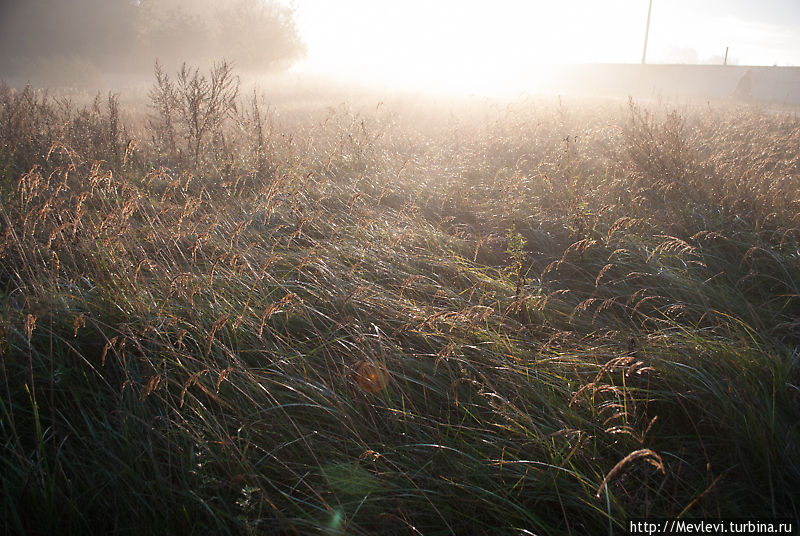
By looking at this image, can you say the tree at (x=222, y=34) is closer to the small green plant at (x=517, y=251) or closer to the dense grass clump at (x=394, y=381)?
the dense grass clump at (x=394, y=381)

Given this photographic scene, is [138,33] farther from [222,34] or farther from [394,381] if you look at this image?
[394,381]

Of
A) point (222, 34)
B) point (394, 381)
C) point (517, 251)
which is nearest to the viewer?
point (394, 381)

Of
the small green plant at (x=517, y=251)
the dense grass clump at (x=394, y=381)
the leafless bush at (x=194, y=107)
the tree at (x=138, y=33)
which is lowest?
the dense grass clump at (x=394, y=381)

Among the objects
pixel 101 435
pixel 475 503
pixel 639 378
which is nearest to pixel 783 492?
pixel 639 378

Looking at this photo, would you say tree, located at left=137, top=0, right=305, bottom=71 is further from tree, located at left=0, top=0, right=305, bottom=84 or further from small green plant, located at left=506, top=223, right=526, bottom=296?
small green plant, located at left=506, top=223, right=526, bottom=296

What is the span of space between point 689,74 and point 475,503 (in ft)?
144

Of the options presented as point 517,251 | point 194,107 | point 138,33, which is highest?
point 138,33

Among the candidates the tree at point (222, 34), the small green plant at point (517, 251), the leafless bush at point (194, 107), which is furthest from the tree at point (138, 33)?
the small green plant at point (517, 251)

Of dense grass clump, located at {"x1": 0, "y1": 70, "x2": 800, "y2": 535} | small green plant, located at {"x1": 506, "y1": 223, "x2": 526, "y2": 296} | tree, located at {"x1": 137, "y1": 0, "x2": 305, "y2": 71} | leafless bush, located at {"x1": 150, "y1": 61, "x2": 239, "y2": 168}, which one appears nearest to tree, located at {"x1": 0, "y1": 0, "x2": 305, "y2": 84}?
tree, located at {"x1": 137, "y1": 0, "x2": 305, "y2": 71}

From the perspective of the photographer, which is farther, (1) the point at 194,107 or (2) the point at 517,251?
(1) the point at 194,107

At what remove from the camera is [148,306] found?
6.66ft

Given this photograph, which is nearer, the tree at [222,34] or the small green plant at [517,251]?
the small green plant at [517,251]

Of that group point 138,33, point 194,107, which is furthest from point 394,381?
point 138,33

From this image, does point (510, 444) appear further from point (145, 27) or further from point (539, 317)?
point (145, 27)
